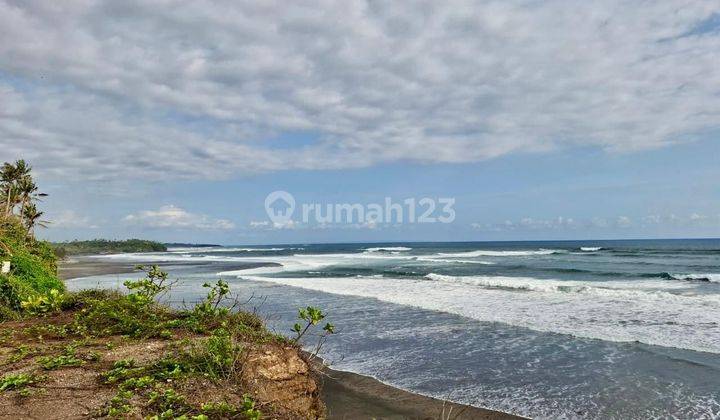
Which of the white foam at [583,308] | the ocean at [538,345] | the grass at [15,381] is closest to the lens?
the grass at [15,381]

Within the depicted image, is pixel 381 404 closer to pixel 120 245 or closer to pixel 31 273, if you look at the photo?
pixel 31 273

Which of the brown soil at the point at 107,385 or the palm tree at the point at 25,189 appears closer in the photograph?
the brown soil at the point at 107,385

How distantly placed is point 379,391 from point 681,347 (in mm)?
7505

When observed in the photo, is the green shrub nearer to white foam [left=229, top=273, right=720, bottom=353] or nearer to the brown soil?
the brown soil

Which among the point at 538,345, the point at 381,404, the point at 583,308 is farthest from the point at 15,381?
the point at 583,308

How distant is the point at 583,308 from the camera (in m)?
15.9

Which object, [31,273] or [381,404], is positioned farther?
[31,273]

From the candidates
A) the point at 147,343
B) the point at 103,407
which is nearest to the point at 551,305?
the point at 147,343

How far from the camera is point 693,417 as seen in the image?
661 centimetres

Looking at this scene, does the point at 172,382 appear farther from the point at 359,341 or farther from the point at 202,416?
the point at 359,341

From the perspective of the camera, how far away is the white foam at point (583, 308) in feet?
38.7

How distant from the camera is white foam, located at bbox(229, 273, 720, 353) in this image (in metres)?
11.8

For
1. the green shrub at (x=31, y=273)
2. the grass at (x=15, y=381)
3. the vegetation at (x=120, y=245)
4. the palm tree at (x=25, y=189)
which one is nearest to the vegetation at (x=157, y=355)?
the grass at (x=15, y=381)

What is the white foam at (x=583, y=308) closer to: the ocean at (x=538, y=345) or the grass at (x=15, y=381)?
the ocean at (x=538, y=345)
